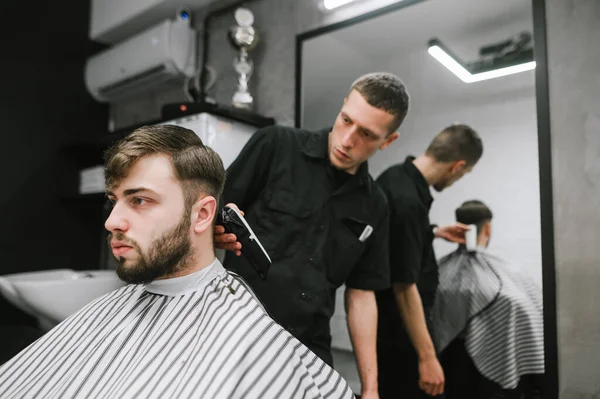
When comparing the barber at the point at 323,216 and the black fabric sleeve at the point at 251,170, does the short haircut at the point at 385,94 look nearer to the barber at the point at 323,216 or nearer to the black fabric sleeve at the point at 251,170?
the barber at the point at 323,216

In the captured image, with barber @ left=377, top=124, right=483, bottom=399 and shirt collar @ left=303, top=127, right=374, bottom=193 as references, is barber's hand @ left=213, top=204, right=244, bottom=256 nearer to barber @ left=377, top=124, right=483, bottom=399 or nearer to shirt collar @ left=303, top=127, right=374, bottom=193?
shirt collar @ left=303, top=127, right=374, bottom=193

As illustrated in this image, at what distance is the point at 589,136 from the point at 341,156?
789 mm

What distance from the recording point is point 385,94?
59.3 inches

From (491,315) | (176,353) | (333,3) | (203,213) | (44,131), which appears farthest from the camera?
(44,131)

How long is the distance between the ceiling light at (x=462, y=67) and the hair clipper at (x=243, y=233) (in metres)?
1.05

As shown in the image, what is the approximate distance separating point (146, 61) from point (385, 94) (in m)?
1.79

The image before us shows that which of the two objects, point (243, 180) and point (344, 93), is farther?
point (344, 93)

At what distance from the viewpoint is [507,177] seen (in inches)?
62.0

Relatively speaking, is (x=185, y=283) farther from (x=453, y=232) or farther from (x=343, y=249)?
(x=453, y=232)

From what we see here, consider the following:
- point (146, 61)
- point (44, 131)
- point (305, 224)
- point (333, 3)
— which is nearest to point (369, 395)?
point (305, 224)

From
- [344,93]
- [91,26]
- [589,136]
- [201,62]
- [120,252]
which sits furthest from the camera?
[91,26]

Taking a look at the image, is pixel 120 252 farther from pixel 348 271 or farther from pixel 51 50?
pixel 51 50

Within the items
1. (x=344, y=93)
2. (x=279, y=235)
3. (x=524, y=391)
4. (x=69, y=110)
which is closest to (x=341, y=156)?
(x=279, y=235)

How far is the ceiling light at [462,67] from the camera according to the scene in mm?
1590
